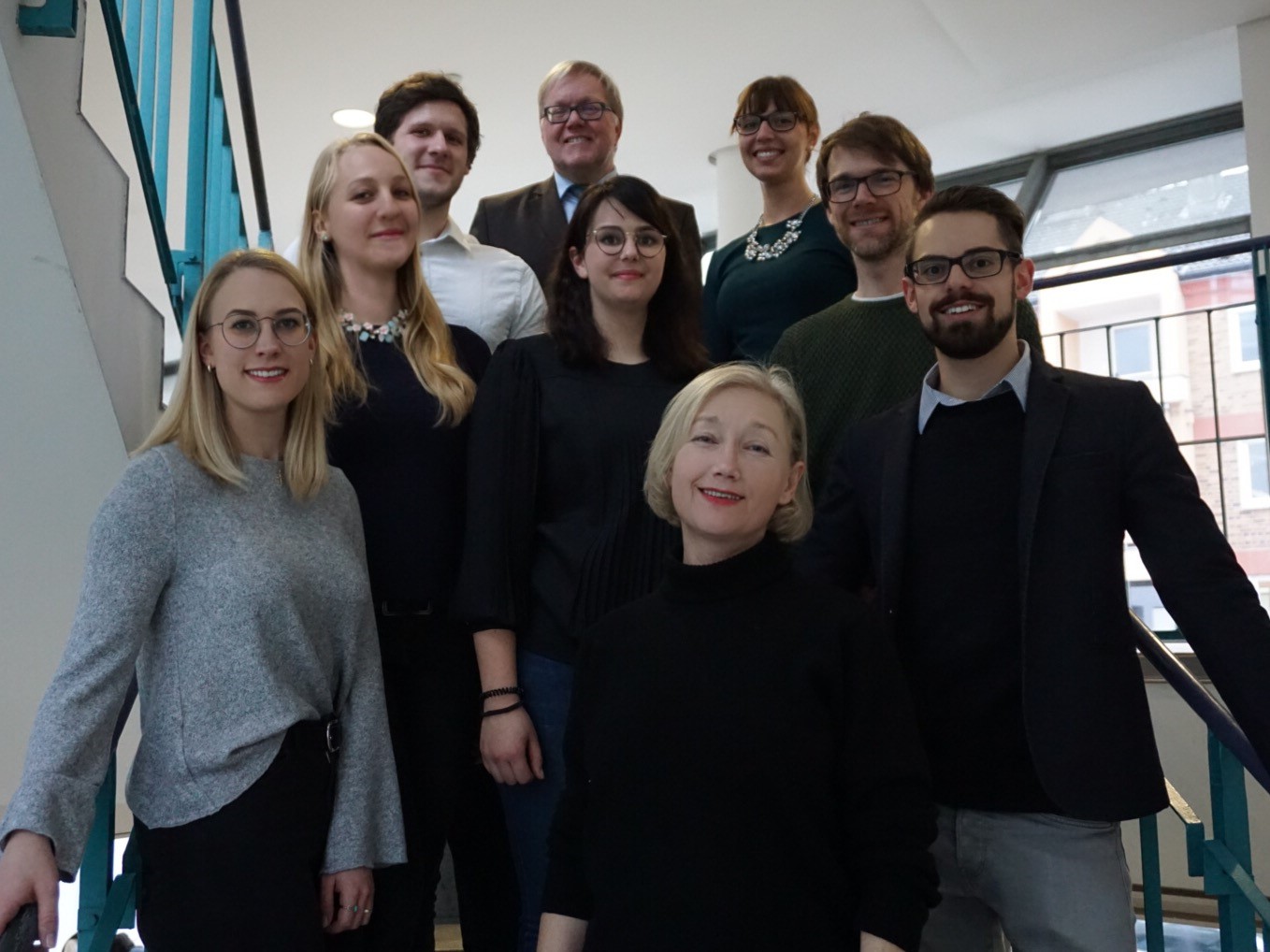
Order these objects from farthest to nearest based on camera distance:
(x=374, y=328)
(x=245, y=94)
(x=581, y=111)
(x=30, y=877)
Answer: (x=245, y=94), (x=581, y=111), (x=374, y=328), (x=30, y=877)

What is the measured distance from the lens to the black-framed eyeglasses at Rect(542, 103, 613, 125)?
8.87 feet

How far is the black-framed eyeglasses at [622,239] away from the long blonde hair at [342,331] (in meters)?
0.29

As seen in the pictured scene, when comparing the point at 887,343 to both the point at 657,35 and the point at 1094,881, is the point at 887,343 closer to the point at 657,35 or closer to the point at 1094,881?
the point at 1094,881

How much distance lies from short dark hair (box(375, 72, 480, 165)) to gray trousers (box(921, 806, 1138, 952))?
166 cm

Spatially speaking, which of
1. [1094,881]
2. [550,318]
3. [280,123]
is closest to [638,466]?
[550,318]

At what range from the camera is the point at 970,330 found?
5.16 ft

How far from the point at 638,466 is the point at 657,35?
13.3ft

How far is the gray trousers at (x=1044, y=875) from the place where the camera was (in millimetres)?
1431

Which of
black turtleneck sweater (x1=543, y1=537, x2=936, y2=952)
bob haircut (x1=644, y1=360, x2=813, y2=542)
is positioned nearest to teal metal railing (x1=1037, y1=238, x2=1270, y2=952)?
black turtleneck sweater (x1=543, y1=537, x2=936, y2=952)

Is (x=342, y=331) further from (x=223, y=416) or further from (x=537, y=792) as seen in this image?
(x=537, y=792)

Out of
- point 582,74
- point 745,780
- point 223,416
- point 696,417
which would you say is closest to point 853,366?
point 696,417

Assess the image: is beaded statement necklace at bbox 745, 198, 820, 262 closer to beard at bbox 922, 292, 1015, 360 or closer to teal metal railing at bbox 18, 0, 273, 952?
beard at bbox 922, 292, 1015, 360

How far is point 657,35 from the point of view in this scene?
5.30 metres

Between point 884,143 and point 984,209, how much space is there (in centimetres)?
47
